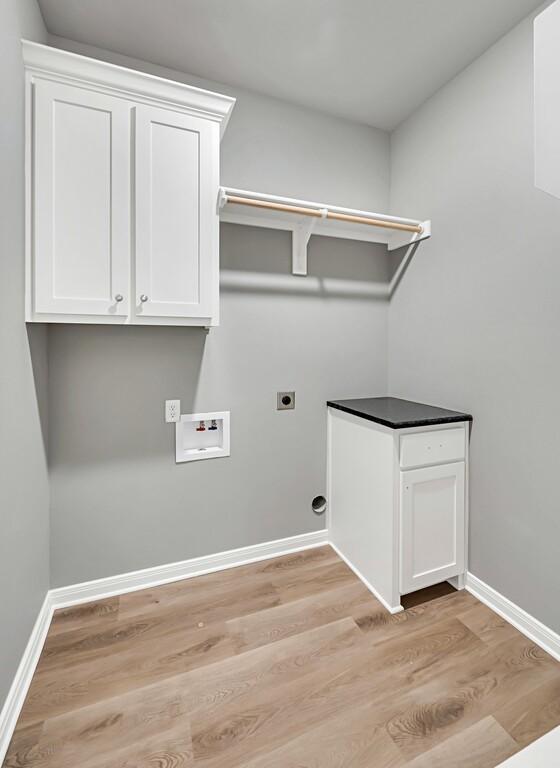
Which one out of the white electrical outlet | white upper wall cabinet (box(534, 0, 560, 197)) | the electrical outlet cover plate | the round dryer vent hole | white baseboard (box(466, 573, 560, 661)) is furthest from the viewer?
the round dryer vent hole

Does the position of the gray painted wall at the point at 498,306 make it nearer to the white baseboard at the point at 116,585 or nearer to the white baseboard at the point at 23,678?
the white baseboard at the point at 116,585

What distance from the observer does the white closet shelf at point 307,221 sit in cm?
176

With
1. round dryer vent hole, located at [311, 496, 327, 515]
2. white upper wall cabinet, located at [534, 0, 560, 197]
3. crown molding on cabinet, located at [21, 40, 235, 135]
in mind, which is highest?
crown molding on cabinet, located at [21, 40, 235, 135]

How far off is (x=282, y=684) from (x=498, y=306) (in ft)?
5.87

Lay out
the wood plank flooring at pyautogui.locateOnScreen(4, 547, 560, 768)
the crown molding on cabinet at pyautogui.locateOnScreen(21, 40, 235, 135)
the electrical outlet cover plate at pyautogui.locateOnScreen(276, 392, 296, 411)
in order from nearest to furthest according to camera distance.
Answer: the wood plank flooring at pyautogui.locateOnScreen(4, 547, 560, 768), the crown molding on cabinet at pyautogui.locateOnScreen(21, 40, 235, 135), the electrical outlet cover plate at pyautogui.locateOnScreen(276, 392, 296, 411)

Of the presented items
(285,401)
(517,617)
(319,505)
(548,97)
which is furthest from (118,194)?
(517,617)

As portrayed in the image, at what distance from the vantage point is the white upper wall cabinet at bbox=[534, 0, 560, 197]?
60cm

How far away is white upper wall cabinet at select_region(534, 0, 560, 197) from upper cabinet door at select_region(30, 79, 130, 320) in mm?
1358

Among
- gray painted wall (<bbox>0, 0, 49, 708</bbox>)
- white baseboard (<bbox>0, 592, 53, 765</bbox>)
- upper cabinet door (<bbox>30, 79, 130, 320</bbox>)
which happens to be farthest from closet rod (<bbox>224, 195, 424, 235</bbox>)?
white baseboard (<bbox>0, 592, 53, 765</bbox>)

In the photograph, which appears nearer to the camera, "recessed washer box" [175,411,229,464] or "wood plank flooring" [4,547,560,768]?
"wood plank flooring" [4,547,560,768]

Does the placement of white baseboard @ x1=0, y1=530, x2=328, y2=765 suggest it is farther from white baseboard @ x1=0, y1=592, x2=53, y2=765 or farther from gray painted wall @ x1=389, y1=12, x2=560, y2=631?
gray painted wall @ x1=389, y1=12, x2=560, y2=631

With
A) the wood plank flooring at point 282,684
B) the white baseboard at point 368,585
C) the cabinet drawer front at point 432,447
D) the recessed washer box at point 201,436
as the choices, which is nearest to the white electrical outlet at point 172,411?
the recessed washer box at point 201,436

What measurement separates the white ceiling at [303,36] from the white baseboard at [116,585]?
250cm

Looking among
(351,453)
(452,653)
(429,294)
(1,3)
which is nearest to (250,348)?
(351,453)
